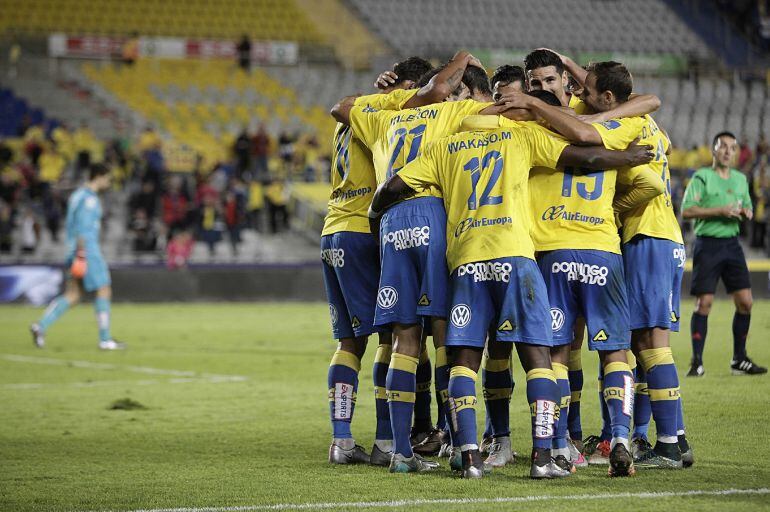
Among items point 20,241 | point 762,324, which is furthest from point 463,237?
point 20,241

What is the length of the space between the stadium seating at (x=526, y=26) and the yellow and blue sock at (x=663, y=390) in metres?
32.7

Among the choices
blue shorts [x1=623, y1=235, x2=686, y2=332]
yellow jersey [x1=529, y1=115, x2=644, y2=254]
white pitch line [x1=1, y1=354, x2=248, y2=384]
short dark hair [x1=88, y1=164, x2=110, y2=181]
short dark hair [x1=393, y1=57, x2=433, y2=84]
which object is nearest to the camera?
yellow jersey [x1=529, y1=115, x2=644, y2=254]

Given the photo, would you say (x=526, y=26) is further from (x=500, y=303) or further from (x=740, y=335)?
(x=500, y=303)

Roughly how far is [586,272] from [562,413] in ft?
2.65

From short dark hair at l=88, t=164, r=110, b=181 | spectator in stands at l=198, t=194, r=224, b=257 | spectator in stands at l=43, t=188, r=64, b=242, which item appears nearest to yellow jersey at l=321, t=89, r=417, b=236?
short dark hair at l=88, t=164, r=110, b=181

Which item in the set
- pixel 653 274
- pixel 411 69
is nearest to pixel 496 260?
pixel 653 274

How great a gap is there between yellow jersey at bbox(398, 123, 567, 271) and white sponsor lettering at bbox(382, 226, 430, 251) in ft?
0.47

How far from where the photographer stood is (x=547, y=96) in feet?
22.3

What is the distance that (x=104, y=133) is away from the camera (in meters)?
33.6

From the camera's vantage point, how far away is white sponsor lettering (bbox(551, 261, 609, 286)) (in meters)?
6.59

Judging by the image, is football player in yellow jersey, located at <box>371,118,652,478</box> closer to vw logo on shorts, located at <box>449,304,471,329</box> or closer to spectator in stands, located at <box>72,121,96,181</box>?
vw logo on shorts, located at <box>449,304,471,329</box>

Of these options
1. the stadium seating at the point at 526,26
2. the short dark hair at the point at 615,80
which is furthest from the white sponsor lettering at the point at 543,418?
the stadium seating at the point at 526,26

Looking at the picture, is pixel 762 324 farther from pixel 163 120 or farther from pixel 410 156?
pixel 163 120

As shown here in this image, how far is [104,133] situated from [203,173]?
5.33 meters
